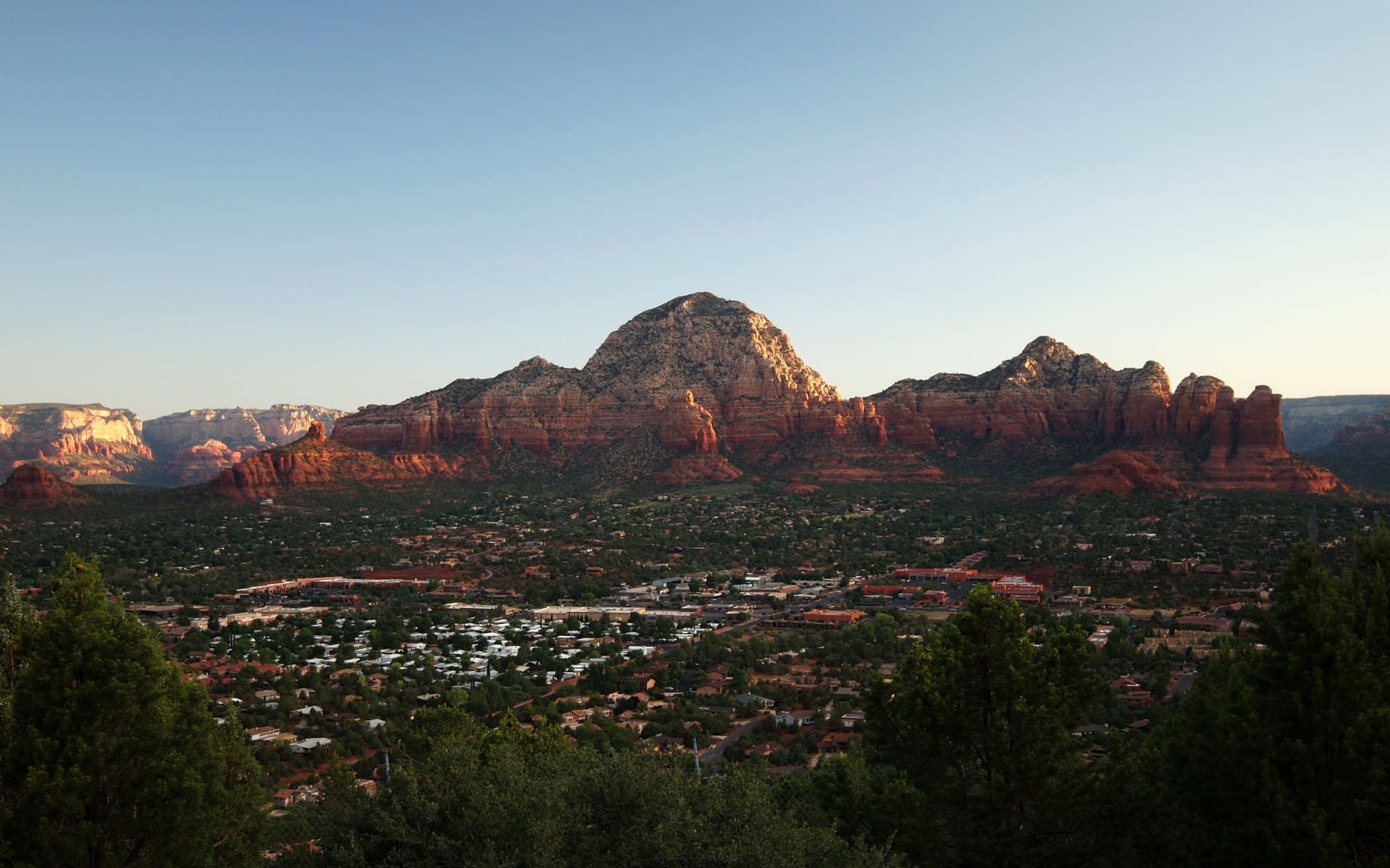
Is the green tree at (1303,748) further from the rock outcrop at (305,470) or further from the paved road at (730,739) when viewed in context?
the rock outcrop at (305,470)

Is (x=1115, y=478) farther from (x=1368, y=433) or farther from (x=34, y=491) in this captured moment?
(x=34, y=491)

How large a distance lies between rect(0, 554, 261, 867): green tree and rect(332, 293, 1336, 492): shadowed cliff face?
121m

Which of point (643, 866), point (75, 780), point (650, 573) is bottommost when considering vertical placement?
point (650, 573)

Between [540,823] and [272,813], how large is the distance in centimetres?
1737

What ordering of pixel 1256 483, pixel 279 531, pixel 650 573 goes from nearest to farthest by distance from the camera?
pixel 650 573 → pixel 279 531 → pixel 1256 483

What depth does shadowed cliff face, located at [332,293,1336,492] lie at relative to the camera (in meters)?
134

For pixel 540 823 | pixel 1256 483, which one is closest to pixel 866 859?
pixel 540 823

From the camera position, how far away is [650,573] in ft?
280

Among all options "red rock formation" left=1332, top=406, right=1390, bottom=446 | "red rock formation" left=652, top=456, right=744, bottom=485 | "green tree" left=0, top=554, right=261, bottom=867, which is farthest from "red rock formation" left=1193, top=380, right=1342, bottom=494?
"green tree" left=0, top=554, right=261, bottom=867

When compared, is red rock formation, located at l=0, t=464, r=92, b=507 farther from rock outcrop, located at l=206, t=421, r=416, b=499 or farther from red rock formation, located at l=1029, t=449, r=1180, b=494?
red rock formation, located at l=1029, t=449, r=1180, b=494

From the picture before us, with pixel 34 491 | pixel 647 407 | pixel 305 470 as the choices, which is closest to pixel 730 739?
pixel 305 470

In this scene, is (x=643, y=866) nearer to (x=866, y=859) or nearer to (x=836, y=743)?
(x=866, y=859)

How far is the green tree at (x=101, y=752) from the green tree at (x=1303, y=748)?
15875 millimetres

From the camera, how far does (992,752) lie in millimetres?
17203
